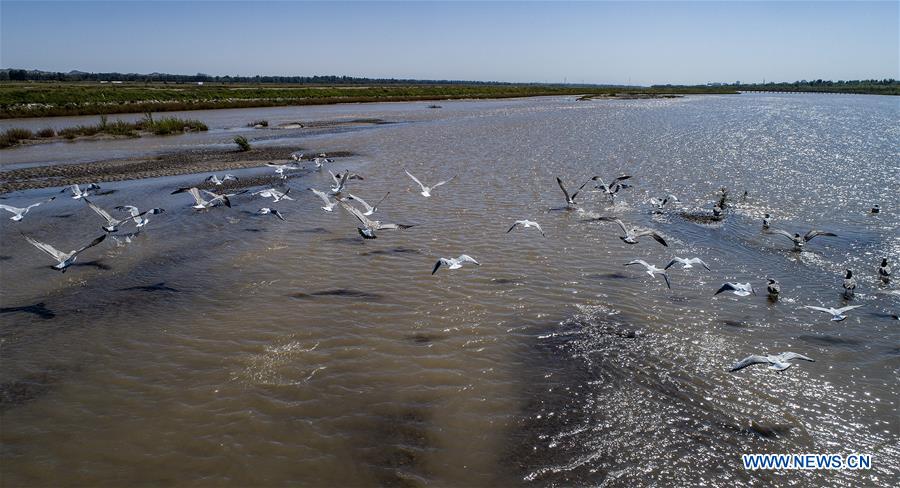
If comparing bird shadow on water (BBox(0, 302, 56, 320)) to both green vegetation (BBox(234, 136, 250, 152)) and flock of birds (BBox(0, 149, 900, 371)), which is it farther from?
green vegetation (BBox(234, 136, 250, 152))

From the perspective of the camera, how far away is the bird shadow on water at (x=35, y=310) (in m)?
7.37

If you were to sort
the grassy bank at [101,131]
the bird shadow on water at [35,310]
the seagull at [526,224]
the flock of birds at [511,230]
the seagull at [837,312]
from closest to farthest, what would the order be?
A: the seagull at [837,312]
the flock of birds at [511,230]
the bird shadow on water at [35,310]
the seagull at [526,224]
the grassy bank at [101,131]

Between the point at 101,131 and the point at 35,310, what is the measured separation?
876 inches

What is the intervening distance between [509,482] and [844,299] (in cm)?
638

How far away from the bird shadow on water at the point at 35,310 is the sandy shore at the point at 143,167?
8598 millimetres

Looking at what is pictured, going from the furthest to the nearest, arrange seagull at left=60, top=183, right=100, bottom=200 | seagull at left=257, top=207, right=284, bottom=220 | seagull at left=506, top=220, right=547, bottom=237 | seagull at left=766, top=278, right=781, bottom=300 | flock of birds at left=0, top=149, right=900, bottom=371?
seagull at left=60, top=183, right=100, bottom=200 < seagull at left=257, top=207, right=284, bottom=220 < seagull at left=506, top=220, right=547, bottom=237 < seagull at left=766, top=278, right=781, bottom=300 < flock of birds at left=0, top=149, right=900, bottom=371

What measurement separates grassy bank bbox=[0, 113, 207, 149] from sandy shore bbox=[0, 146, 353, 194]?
6882mm

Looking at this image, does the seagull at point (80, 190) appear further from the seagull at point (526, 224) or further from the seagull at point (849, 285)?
the seagull at point (849, 285)

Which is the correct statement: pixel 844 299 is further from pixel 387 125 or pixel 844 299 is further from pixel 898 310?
pixel 387 125

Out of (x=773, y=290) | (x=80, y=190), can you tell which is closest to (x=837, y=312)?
(x=773, y=290)

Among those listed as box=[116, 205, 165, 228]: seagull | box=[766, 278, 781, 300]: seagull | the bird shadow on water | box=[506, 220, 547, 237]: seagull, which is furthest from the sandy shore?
box=[766, 278, 781, 300]: seagull

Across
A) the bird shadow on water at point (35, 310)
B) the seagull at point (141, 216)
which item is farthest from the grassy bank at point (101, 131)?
the bird shadow on water at point (35, 310)

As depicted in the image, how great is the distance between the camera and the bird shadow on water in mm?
7367

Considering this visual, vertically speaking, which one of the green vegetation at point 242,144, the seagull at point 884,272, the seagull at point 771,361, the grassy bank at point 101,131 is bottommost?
the seagull at point 771,361
